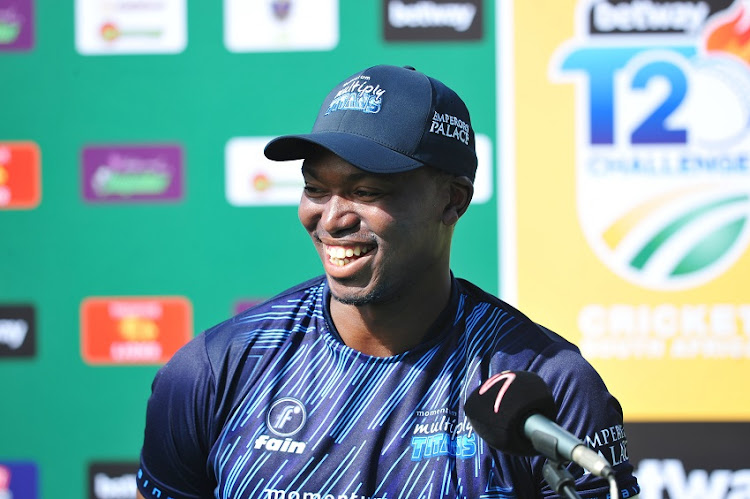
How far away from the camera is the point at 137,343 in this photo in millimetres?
2467

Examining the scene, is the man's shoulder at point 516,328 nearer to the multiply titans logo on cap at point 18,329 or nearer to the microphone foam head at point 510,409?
the microphone foam head at point 510,409

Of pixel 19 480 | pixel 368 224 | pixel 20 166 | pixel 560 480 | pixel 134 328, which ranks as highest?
pixel 20 166

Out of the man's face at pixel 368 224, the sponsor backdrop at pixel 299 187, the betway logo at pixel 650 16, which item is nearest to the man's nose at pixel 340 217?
the man's face at pixel 368 224

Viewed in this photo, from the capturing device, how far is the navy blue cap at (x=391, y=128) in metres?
1.19

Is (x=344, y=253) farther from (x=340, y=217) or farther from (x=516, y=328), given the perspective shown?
(x=516, y=328)

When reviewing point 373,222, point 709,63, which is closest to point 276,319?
point 373,222

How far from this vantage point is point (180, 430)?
4.19ft

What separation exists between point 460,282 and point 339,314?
0.21 metres

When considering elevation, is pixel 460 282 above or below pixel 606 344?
above

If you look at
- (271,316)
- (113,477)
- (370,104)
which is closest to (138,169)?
(113,477)

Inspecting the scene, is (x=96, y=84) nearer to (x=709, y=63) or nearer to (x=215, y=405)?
(x=215, y=405)

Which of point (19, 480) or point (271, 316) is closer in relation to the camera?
point (271, 316)

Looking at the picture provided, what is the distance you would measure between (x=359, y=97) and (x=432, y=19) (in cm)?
119

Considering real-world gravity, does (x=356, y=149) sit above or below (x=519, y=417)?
above
